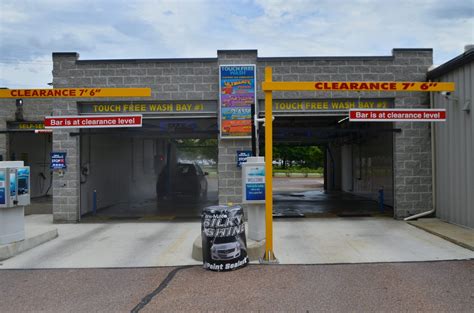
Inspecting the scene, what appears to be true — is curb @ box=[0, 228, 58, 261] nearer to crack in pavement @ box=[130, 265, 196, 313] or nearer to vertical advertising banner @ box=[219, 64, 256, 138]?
crack in pavement @ box=[130, 265, 196, 313]

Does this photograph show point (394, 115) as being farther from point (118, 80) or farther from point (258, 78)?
point (118, 80)

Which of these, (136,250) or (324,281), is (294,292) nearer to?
(324,281)

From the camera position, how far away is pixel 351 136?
66.0ft

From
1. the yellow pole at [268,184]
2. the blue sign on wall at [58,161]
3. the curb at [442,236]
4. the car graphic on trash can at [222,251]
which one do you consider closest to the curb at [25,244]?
the blue sign on wall at [58,161]

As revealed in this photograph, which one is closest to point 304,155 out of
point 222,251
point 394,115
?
point 394,115

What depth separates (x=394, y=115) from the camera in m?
9.26

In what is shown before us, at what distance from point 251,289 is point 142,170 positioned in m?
16.0

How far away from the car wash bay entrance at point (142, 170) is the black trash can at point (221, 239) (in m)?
5.31

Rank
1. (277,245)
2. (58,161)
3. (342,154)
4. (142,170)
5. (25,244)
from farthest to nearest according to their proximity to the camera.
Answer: (342,154), (142,170), (58,161), (277,245), (25,244)

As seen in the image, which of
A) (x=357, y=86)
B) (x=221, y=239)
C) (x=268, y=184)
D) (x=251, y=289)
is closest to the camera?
(x=251, y=289)

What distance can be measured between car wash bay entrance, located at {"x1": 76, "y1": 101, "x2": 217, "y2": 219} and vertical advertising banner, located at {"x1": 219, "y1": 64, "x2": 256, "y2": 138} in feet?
1.59

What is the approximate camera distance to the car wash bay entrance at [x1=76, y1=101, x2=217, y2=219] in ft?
41.4

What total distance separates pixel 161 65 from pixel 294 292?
7.87 meters

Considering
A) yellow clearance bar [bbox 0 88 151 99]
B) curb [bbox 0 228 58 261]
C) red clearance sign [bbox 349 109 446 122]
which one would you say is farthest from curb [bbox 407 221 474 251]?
curb [bbox 0 228 58 261]
